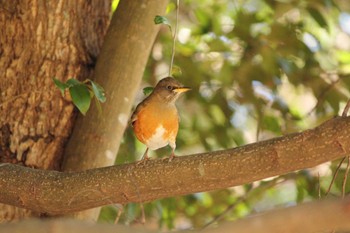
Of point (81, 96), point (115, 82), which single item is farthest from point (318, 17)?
point (81, 96)

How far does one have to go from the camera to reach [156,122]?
12.0 feet

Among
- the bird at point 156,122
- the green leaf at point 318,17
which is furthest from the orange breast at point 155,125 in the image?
the green leaf at point 318,17

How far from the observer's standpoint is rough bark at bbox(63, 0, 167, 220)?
380 centimetres

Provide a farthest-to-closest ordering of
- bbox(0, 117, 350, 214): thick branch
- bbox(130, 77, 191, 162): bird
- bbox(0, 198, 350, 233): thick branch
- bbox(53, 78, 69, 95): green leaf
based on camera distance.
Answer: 1. bbox(130, 77, 191, 162): bird
2. bbox(53, 78, 69, 95): green leaf
3. bbox(0, 117, 350, 214): thick branch
4. bbox(0, 198, 350, 233): thick branch

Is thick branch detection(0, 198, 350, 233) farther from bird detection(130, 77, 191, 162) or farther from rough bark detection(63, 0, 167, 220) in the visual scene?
rough bark detection(63, 0, 167, 220)

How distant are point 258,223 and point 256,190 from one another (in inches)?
151

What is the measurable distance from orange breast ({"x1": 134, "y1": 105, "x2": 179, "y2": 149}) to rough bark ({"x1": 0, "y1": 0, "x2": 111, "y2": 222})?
47cm

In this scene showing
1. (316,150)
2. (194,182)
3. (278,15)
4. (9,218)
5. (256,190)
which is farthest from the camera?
(256,190)

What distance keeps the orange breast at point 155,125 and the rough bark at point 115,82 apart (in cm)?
19

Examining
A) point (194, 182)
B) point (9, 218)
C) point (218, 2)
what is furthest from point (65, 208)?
point (218, 2)

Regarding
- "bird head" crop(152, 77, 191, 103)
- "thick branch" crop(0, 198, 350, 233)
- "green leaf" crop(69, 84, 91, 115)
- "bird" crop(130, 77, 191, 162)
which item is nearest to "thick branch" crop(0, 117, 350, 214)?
"green leaf" crop(69, 84, 91, 115)

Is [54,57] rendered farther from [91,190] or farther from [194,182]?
[194,182]

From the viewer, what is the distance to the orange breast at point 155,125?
11.9ft

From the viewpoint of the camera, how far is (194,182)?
2.77 metres
